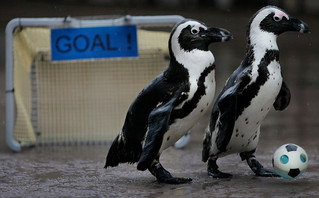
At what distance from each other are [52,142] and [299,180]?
352 cm

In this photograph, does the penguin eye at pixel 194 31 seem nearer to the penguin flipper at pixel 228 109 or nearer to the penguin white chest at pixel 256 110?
the penguin flipper at pixel 228 109

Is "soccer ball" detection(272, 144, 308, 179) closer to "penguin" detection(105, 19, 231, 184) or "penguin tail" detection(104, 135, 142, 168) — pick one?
"penguin" detection(105, 19, 231, 184)

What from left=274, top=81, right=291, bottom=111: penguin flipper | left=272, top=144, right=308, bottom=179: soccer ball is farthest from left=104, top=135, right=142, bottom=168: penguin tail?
left=274, top=81, right=291, bottom=111: penguin flipper

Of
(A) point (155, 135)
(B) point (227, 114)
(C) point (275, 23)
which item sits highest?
(C) point (275, 23)

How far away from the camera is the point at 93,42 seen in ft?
24.7

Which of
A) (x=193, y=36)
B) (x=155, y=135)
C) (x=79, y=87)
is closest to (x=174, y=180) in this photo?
(x=155, y=135)

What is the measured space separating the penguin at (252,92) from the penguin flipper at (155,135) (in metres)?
0.41

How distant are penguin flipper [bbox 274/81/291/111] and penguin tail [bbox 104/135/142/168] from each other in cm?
116

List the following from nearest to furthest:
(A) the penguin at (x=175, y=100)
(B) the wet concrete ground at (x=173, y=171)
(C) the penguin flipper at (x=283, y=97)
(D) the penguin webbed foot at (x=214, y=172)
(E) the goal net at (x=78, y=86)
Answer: (B) the wet concrete ground at (x=173, y=171)
(A) the penguin at (x=175, y=100)
(D) the penguin webbed foot at (x=214, y=172)
(C) the penguin flipper at (x=283, y=97)
(E) the goal net at (x=78, y=86)

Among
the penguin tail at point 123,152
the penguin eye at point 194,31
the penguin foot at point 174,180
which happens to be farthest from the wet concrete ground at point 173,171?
the penguin eye at point 194,31

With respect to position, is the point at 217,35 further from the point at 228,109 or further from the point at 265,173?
the point at 265,173

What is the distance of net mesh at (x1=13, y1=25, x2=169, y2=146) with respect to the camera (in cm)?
775

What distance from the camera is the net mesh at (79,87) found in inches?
305

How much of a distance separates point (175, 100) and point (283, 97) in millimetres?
985
